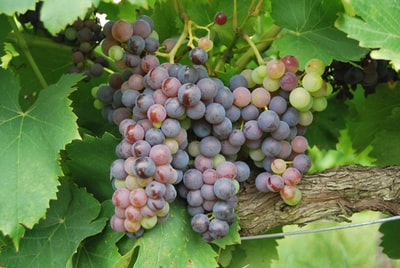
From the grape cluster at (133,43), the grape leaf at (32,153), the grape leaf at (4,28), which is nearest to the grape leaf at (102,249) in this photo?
the grape leaf at (32,153)

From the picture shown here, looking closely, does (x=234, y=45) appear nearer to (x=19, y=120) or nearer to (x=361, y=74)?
(x=361, y=74)

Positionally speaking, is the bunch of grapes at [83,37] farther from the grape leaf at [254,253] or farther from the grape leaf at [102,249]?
the grape leaf at [254,253]

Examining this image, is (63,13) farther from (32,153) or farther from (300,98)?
(300,98)

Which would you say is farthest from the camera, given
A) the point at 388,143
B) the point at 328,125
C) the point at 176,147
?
the point at 328,125

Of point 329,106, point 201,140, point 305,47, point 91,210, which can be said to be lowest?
point 329,106

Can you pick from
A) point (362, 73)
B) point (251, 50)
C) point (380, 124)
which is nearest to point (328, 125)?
point (380, 124)

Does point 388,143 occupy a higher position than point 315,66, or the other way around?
point 315,66

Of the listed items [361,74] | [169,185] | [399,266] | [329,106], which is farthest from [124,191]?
[399,266]
